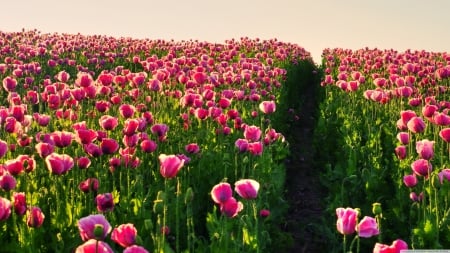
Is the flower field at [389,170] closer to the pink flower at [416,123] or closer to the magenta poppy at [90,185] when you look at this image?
the pink flower at [416,123]

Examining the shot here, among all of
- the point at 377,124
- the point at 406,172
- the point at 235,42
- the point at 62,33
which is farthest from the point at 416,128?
the point at 62,33

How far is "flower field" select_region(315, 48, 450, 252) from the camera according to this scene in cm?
514

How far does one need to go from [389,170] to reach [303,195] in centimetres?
145

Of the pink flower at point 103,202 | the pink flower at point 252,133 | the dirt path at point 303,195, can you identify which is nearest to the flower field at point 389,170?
the dirt path at point 303,195

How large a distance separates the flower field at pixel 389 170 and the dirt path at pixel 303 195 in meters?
0.32

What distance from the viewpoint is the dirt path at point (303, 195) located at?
23.1 feet

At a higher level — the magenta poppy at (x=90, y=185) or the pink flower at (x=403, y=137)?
the pink flower at (x=403, y=137)

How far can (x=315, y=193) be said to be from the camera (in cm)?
900

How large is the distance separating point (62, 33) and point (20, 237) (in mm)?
24645

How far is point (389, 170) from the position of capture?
7926 millimetres

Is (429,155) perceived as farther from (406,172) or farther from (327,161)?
(327,161)

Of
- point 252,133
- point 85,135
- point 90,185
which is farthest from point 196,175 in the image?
point 90,185

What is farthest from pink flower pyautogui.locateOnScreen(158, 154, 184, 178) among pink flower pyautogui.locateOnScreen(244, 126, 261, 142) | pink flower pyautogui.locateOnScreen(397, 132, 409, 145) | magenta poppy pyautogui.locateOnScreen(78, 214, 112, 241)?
pink flower pyautogui.locateOnScreen(397, 132, 409, 145)

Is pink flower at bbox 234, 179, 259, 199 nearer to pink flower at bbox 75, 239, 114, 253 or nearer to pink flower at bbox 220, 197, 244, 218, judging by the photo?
pink flower at bbox 220, 197, 244, 218
